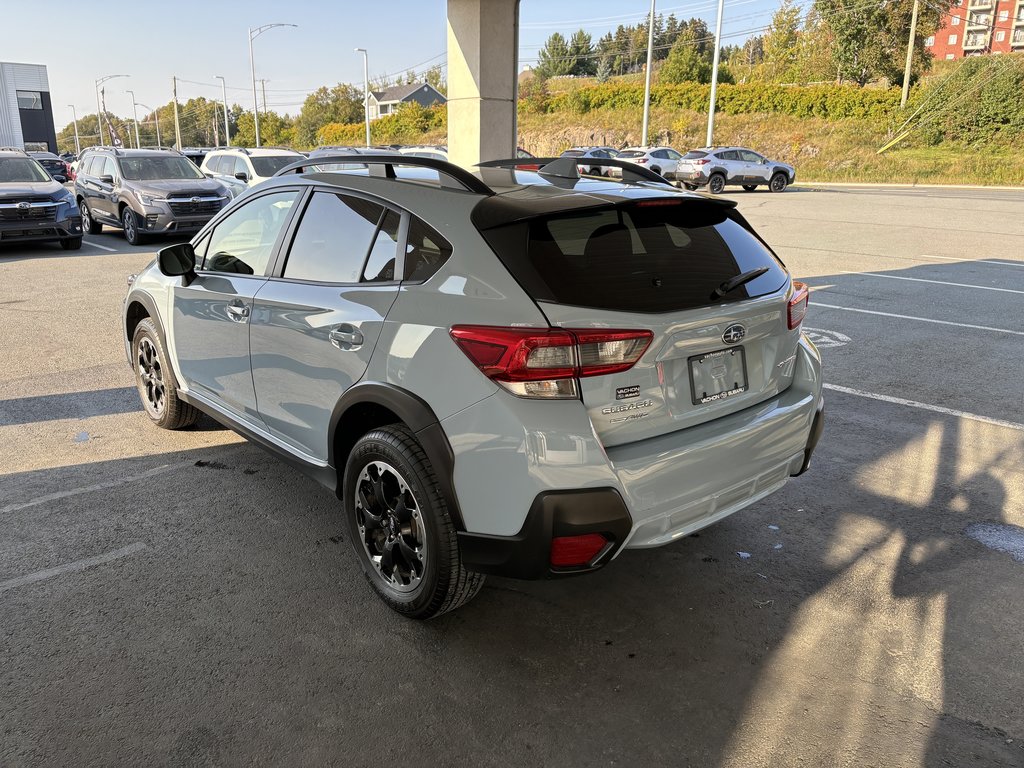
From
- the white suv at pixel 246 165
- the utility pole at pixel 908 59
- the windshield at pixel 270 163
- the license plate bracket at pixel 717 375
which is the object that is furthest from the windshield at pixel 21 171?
the utility pole at pixel 908 59

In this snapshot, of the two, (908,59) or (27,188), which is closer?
(27,188)

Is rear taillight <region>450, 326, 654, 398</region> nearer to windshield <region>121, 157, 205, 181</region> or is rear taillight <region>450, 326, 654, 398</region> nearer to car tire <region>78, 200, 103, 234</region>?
windshield <region>121, 157, 205, 181</region>

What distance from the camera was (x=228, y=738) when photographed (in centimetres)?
255

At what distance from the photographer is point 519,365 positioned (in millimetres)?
2607

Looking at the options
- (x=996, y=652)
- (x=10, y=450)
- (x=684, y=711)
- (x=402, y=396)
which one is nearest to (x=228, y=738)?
(x=402, y=396)

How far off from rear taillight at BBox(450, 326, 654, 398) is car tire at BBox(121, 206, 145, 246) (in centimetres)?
1454

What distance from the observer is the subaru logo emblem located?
298cm

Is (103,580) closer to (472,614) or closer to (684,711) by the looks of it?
(472,614)

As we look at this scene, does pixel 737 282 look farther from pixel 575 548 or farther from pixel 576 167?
pixel 575 548

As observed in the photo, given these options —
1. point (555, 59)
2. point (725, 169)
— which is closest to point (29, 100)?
point (555, 59)

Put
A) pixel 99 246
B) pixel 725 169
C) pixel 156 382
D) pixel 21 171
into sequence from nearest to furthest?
pixel 156 382 → pixel 21 171 → pixel 99 246 → pixel 725 169

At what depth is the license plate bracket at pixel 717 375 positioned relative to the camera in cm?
290

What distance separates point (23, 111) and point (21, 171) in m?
86.4

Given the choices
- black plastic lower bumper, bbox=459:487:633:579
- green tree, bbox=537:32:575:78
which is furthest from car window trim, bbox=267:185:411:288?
green tree, bbox=537:32:575:78
